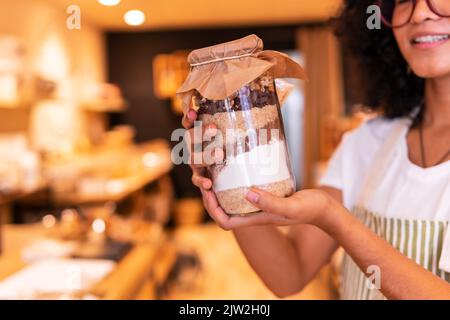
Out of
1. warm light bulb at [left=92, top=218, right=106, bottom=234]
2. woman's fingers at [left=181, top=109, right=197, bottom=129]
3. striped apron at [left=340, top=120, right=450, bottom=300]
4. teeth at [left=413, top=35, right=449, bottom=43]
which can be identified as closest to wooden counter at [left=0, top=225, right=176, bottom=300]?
warm light bulb at [left=92, top=218, right=106, bottom=234]

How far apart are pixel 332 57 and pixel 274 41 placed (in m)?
0.76

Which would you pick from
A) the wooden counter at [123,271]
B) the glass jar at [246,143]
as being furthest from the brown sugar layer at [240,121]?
the wooden counter at [123,271]

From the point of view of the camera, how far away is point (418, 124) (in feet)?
3.39

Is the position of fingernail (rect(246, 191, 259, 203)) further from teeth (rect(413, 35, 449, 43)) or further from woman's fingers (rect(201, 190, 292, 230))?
teeth (rect(413, 35, 449, 43))

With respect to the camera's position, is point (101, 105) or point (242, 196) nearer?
point (242, 196)

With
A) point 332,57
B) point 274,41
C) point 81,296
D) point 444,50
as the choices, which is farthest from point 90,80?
point 444,50

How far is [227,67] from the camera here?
627 millimetres

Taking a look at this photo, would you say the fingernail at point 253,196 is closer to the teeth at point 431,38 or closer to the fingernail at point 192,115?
the fingernail at point 192,115

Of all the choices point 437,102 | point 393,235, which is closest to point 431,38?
point 437,102

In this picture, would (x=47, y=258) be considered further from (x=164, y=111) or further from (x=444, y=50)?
(x=164, y=111)

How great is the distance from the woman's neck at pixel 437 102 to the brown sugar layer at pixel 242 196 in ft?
1.52

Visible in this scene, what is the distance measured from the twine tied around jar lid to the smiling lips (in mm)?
286

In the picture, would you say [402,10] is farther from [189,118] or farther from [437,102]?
[189,118]

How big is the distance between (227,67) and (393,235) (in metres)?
0.48
